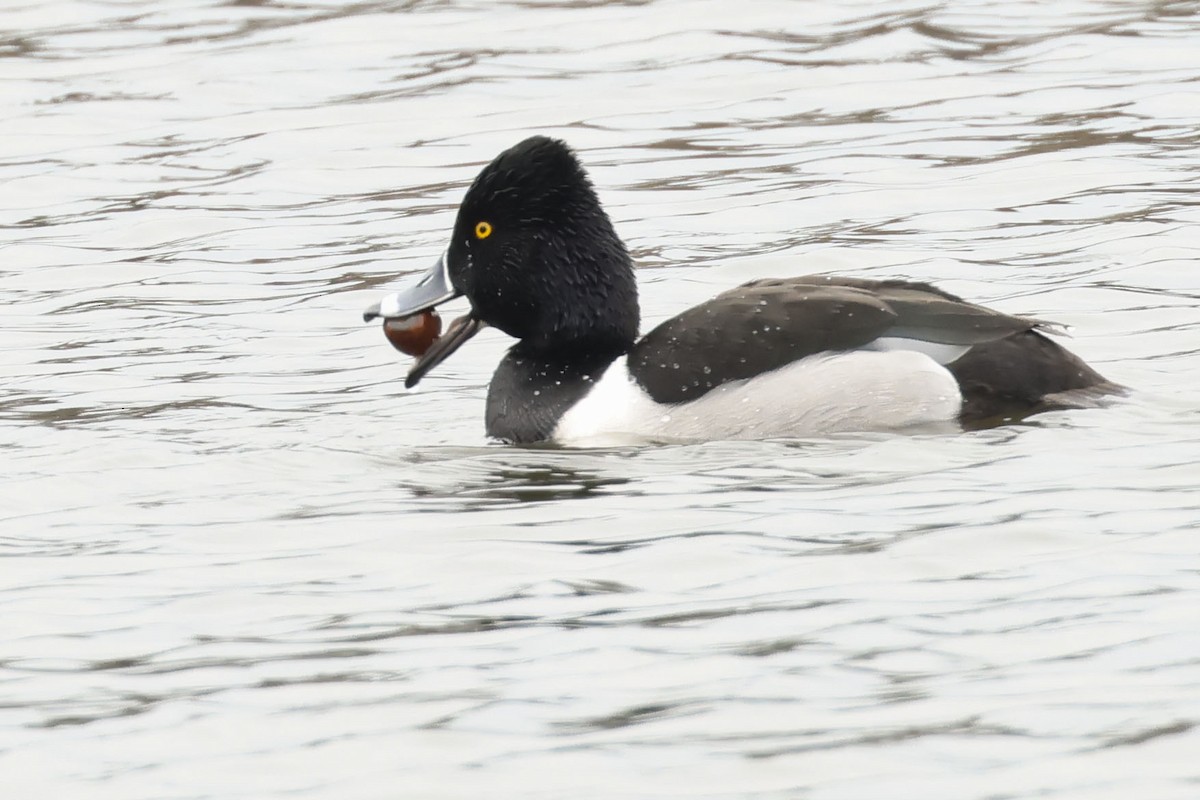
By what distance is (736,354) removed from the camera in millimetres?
7750

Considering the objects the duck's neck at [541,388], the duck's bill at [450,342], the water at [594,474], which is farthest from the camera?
the duck's bill at [450,342]

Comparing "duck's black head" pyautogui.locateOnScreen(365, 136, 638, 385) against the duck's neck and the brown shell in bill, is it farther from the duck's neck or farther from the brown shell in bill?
the brown shell in bill

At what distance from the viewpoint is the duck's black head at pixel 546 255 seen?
8.26 m

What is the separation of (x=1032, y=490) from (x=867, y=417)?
1155 millimetres

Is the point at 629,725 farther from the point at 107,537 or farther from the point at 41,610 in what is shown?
the point at 107,537

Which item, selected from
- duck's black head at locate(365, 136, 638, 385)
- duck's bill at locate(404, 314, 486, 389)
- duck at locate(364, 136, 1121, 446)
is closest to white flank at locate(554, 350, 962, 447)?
duck at locate(364, 136, 1121, 446)

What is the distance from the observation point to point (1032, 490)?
6.71m

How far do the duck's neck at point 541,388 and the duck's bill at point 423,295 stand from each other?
14.7 inches

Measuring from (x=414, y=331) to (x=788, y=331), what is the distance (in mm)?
1621

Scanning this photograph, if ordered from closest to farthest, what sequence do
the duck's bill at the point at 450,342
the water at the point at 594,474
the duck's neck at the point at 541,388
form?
the water at the point at 594,474
the duck's neck at the point at 541,388
the duck's bill at the point at 450,342

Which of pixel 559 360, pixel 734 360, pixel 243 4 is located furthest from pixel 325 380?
pixel 243 4

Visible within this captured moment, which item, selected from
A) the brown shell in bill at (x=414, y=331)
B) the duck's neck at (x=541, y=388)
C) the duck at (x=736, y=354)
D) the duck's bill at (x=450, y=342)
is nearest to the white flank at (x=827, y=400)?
the duck at (x=736, y=354)

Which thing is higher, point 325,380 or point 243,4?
point 243,4

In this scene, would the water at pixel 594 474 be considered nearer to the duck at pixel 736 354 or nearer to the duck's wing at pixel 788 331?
the duck at pixel 736 354
